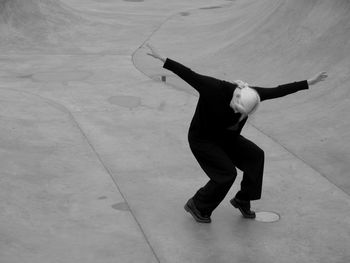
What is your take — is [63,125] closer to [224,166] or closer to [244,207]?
[244,207]

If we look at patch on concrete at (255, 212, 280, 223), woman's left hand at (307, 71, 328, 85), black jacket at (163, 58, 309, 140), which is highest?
woman's left hand at (307, 71, 328, 85)

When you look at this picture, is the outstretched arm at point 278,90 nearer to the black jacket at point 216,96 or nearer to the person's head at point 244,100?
the black jacket at point 216,96

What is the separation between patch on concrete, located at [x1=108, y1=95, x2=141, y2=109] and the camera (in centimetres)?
1088

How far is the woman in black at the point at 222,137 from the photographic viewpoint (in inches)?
241

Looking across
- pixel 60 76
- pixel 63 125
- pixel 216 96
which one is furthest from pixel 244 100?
pixel 60 76

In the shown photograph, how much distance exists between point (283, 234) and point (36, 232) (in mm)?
2442

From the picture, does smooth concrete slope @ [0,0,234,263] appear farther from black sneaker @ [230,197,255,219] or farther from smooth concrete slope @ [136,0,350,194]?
smooth concrete slope @ [136,0,350,194]

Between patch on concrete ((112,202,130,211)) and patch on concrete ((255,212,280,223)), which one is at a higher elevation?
patch on concrete ((255,212,280,223))

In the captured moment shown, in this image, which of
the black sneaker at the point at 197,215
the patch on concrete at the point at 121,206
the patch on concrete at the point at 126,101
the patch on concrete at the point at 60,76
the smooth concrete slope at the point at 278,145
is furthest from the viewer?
the patch on concrete at the point at 60,76

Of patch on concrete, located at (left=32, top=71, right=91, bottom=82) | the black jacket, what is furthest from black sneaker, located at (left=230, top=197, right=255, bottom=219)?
patch on concrete, located at (left=32, top=71, right=91, bottom=82)

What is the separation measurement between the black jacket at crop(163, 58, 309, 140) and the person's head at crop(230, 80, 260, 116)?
0.11 meters

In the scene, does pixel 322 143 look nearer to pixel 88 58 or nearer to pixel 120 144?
pixel 120 144

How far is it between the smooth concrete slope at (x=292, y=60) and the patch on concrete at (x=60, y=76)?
130cm

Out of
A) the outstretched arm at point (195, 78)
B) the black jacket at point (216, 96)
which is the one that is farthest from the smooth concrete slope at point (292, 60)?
the outstretched arm at point (195, 78)
